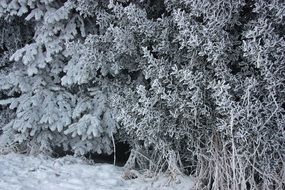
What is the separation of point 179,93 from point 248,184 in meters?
0.84

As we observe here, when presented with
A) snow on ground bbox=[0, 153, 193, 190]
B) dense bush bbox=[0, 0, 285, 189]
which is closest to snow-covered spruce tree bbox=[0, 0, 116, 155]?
dense bush bbox=[0, 0, 285, 189]

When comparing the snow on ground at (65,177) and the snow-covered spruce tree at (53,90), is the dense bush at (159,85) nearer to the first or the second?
the snow-covered spruce tree at (53,90)

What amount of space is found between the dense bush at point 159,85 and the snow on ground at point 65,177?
16cm

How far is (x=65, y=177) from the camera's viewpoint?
306cm

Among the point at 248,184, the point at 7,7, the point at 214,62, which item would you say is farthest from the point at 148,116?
the point at 7,7

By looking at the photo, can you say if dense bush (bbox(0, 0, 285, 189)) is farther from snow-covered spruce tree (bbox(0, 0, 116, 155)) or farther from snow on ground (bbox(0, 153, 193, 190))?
snow on ground (bbox(0, 153, 193, 190))

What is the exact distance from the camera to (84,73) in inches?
136

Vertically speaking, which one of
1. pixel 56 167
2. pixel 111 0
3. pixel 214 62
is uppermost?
pixel 111 0

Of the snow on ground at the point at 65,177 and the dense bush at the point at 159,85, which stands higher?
the dense bush at the point at 159,85

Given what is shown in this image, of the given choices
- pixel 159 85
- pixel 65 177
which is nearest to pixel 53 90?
pixel 65 177

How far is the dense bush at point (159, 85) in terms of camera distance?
2.62 m

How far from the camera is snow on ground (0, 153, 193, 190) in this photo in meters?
2.85

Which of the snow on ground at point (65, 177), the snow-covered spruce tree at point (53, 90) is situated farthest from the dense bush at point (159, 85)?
the snow on ground at point (65, 177)

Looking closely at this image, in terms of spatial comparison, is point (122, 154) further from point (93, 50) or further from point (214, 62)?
point (214, 62)
